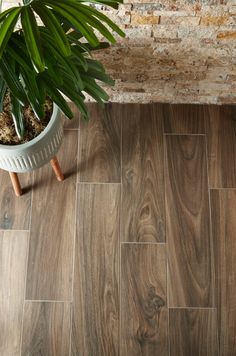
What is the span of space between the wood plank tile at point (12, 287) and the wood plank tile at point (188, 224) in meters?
0.56

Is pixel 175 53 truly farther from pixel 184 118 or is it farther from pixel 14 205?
pixel 14 205

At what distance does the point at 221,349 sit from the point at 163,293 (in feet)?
0.93

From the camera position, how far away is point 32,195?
1.64 metres

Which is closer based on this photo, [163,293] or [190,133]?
[163,293]

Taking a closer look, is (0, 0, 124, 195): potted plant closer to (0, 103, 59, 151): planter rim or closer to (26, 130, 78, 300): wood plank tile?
(0, 103, 59, 151): planter rim

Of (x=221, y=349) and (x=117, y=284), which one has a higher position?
(x=117, y=284)

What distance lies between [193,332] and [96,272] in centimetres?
42

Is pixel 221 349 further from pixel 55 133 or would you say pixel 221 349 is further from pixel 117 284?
pixel 55 133

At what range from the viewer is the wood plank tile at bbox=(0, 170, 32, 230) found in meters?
1.60

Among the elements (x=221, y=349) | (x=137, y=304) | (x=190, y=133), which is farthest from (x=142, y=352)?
(x=190, y=133)

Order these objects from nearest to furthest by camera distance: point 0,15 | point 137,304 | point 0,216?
point 0,15 < point 137,304 < point 0,216

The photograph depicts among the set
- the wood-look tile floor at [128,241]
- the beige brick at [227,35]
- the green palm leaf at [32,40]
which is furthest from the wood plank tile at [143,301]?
the green palm leaf at [32,40]

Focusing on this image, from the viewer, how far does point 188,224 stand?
1624mm

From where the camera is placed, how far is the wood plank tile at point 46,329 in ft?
4.73
